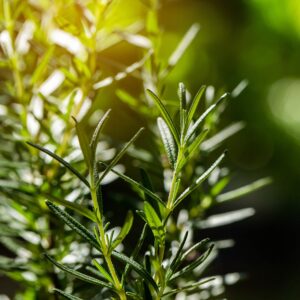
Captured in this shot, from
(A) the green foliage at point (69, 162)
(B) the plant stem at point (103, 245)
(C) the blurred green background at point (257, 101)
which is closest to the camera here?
(B) the plant stem at point (103, 245)

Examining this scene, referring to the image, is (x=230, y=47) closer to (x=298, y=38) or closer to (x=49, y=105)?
(x=298, y=38)

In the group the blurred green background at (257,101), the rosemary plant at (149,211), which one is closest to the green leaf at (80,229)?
the rosemary plant at (149,211)

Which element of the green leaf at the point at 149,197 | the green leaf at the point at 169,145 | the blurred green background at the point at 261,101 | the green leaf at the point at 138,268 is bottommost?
the green leaf at the point at 138,268

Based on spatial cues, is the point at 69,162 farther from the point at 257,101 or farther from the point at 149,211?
the point at 257,101

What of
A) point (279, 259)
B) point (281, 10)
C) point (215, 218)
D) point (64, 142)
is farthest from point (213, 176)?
point (279, 259)

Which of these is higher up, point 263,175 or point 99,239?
point 263,175

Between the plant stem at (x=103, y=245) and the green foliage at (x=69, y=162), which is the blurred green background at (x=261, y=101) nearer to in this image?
the green foliage at (x=69, y=162)

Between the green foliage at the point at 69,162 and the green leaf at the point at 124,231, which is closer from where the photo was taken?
the green leaf at the point at 124,231
